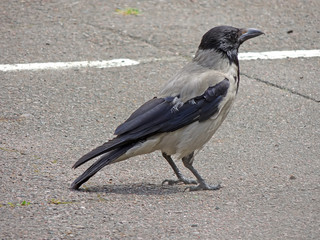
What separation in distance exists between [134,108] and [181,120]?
5.24ft

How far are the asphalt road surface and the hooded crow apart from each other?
0.26m

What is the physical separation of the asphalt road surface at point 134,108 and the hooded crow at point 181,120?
264mm

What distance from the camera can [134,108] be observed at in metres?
7.08

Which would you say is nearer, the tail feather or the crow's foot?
the tail feather

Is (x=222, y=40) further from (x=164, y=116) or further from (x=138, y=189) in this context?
(x=138, y=189)

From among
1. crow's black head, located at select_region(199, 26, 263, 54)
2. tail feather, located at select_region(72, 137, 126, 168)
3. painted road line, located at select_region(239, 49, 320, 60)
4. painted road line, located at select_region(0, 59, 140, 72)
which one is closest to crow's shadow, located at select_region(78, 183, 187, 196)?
tail feather, located at select_region(72, 137, 126, 168)

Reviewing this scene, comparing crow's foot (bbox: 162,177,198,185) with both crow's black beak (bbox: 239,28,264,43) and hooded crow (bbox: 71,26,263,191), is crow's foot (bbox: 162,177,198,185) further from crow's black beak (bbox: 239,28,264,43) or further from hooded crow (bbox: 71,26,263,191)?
crow's black beak (bbox: 239,28,264,43)

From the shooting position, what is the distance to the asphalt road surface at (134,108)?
4828mm

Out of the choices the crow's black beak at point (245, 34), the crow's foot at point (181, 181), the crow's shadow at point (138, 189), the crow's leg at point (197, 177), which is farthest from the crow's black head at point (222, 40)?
the crow's shadow at point (138, 189)

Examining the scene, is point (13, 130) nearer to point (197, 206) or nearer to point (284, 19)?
point (197, 206)

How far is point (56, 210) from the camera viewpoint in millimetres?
4910

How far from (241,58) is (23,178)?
12.0 ft

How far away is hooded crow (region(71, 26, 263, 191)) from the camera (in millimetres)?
5422

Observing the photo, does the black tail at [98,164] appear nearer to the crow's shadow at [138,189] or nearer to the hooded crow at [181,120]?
the hooded crow at [181,120]
